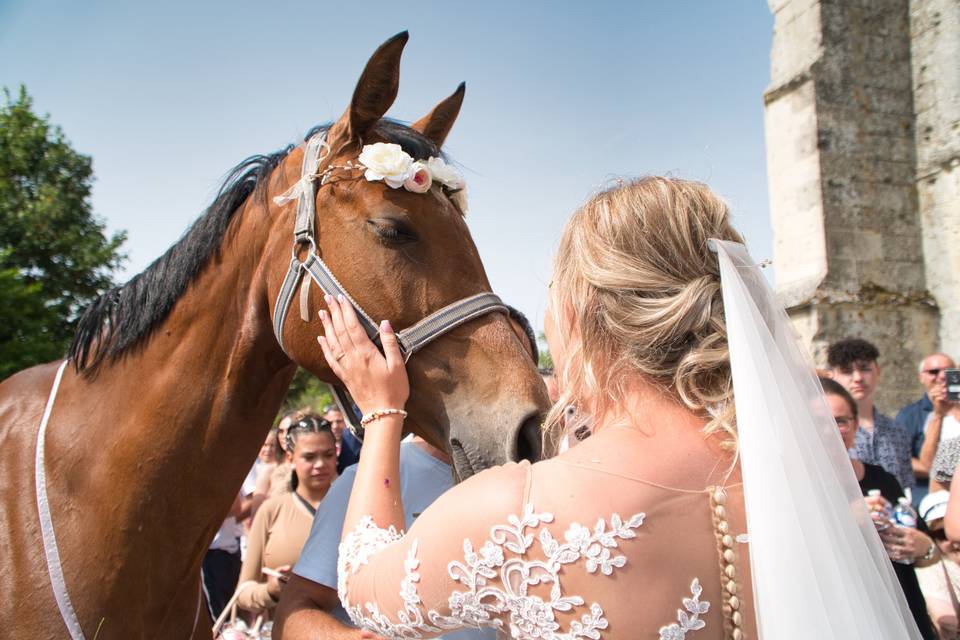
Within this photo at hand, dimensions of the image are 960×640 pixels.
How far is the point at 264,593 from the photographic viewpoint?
336 cm

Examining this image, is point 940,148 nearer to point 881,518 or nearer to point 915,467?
point 915,467

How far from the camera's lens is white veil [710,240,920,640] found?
1102mm

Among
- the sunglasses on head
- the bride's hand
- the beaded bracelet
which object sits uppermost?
the bride's hand

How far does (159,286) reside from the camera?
2.09m

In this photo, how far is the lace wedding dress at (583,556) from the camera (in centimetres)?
106

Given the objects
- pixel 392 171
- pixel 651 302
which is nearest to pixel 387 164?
pixel 392 171

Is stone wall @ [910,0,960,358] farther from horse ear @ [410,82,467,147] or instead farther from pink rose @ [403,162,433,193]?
pink rose @ [403,162,433,193]

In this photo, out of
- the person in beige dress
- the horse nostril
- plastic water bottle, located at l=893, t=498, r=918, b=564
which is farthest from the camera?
the person in beige dress

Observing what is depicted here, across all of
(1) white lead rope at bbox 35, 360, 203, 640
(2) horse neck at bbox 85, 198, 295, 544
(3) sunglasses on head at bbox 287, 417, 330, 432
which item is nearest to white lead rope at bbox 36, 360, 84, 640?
(1) white lead rope at bbox 35, 360, 203, 640

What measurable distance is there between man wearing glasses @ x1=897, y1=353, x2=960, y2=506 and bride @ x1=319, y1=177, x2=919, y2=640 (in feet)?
12.5

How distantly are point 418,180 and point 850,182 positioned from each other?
21.9ft

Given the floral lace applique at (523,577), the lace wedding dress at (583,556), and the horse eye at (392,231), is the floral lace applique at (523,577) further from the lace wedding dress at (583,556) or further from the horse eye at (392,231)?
the horse eye at (392,231)

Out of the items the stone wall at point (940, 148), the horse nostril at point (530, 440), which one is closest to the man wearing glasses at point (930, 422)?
the stone wall at point (940, 148)

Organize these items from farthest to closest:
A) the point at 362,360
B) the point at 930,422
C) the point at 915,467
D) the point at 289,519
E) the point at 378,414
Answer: the point at 930,422 → the point at 915,467 → the point at 289,519 → the point at 362,360 → the point at 378,414
